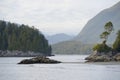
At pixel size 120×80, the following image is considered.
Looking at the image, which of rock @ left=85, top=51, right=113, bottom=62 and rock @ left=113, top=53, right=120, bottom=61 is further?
rock @ left=113, top=53, right=120, bottom=61

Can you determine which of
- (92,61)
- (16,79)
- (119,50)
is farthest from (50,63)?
(16,79)

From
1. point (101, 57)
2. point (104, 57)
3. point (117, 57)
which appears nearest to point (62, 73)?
point (104, 57)

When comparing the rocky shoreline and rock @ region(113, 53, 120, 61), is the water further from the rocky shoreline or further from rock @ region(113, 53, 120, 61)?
rock @ region(113, 53, 120, 61)

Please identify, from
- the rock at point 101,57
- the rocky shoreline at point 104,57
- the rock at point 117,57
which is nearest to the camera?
the rock at point 101,57

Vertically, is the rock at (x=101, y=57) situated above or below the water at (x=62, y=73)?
above

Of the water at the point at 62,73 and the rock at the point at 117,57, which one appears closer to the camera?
the water at the point at 62,73

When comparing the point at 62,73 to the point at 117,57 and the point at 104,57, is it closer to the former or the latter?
the point at 104,57

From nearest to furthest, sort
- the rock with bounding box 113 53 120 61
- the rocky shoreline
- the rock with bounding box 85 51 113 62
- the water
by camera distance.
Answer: the water < the rock with bounding box 85 51 113 62 < the rocky shoreline < the rock with bounding box 113 53 120 61

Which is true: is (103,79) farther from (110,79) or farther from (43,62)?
(43,62)

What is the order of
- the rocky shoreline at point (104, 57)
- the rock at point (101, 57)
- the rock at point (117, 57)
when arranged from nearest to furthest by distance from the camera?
the rock at point (101, 57) → the rocky shoreline at point (104, 57) → the rock at point (117, 57)

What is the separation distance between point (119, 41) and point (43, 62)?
45538 mm

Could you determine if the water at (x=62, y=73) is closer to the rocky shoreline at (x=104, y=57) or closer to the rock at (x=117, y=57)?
the rocky shoreline at (x=104, y=57)

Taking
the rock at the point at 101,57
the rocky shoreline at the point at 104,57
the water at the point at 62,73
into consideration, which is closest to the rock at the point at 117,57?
the rocky shoreline at the point at 104,57

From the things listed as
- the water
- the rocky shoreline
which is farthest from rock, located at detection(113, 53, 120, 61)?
the water
